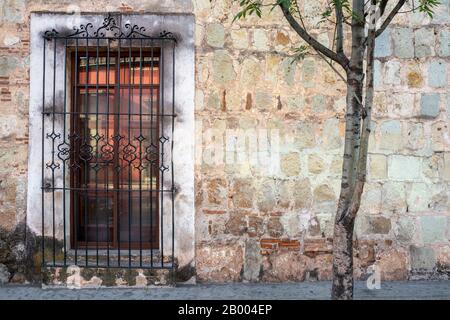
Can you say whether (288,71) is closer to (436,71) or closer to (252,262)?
(436,71)

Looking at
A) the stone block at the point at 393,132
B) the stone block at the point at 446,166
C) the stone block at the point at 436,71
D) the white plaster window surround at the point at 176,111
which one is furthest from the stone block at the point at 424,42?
the white plaster window surround at the point at 176,111

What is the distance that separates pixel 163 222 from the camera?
206 inches

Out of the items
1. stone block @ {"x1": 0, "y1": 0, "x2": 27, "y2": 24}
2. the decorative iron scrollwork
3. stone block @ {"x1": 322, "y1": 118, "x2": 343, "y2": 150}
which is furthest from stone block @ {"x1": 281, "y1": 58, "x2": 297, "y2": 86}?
stone block @ {"x1": 0, "y1": 0, "x2": 27, "y2": 24}

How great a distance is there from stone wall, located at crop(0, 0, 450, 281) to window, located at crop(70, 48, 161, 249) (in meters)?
0.51

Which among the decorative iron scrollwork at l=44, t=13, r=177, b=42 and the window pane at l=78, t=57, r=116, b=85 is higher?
the decorative iron scrollwork at l=44, t=13, r=177, b=42

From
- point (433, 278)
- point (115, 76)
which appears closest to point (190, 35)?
point (115, 76)

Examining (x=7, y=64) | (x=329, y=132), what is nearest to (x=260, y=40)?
(x=329, y=132)

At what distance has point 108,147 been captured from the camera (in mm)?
5398

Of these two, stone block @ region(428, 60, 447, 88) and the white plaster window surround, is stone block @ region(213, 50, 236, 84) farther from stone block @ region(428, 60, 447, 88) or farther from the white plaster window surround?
stone block @ region(428, 60, 447, 88)

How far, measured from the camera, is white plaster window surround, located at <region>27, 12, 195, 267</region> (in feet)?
17.1
